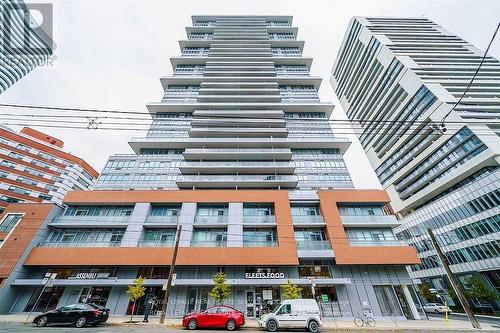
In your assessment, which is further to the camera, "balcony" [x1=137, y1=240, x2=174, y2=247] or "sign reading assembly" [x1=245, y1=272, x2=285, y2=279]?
"balcony" [x1=137, y1=240, x2=174, y2=247]

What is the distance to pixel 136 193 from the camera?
2869 cm

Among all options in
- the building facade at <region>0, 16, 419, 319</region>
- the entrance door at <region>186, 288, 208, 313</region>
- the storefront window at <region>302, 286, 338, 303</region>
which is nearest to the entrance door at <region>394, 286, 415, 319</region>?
the building facade at <region>0, 16, 419, 319</region>

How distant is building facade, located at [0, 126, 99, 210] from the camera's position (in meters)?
49.1

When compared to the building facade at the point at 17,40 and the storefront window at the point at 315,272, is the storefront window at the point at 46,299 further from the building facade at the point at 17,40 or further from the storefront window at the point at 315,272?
the building facade at the point at 17,40

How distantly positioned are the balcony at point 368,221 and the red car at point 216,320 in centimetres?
1739

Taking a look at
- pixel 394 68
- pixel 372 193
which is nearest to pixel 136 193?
pixel 372 193

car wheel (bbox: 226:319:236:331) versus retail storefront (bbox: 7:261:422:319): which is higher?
retail storefront (bbox: 7:261:422:319)

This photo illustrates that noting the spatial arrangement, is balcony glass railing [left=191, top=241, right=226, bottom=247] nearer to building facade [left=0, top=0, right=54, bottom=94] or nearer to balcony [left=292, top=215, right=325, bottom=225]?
balcony [left=292, top=215, right=325, bottom=225]

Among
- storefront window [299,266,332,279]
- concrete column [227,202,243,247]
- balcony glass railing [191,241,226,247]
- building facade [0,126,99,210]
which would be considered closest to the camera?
storefront window [299,266,332,279]

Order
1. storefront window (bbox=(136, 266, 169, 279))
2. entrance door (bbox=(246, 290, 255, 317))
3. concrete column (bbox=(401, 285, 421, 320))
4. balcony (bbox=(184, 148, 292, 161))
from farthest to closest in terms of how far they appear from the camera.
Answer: balcony (bbox=(184, 148, 292, 161)), storefront window (bbox=(136, 266, 169, 279)), concrete column (bbox=(401, 285, 421, 320)), entrance door (bbox=(246, 290, 255, 317))

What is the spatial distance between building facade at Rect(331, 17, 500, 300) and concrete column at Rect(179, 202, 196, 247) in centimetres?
2432

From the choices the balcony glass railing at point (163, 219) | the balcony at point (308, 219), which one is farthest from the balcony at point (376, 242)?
the balcony glass railing at point (163, 219)

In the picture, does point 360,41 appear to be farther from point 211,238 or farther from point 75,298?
point 75,298

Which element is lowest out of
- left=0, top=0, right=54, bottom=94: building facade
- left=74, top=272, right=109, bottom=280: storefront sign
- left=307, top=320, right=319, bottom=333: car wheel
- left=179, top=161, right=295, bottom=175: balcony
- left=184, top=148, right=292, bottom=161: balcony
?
left=307, top=320, right=319, bottom=333: car wheel
